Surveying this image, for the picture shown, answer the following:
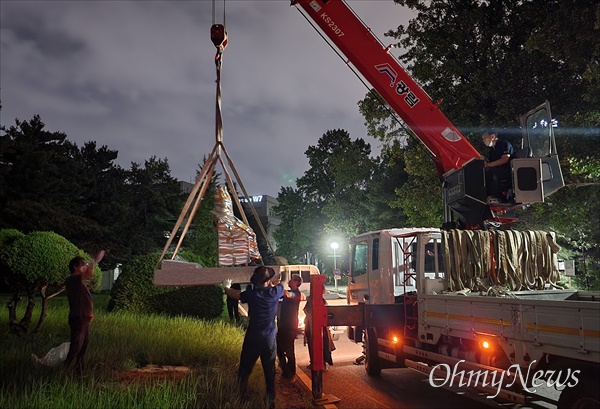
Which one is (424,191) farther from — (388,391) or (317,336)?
(317,336)

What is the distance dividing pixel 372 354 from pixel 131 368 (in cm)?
390

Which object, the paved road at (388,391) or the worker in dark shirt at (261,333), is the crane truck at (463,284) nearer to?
the paved road at (388,391)

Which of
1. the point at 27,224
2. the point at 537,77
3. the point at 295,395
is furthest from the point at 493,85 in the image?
the point at 27,224

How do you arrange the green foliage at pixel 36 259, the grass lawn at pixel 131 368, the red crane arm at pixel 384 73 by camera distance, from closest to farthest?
the grass lawn at pixel 131 368 < the red crane arm at pixel 384 73 < the green foliage at pixel 36 259

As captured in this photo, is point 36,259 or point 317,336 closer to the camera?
point 317,336

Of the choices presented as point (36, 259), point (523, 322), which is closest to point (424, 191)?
point (36, 259)

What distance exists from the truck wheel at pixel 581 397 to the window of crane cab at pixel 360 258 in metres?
4.77

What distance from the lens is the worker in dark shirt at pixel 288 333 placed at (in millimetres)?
8109

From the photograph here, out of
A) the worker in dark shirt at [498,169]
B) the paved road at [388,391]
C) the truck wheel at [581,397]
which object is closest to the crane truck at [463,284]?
the truck wheel at [581,397]

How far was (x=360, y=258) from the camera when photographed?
9641 mm

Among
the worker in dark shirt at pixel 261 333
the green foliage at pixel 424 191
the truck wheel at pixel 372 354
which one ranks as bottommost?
the truck wheel at pixel 372 354

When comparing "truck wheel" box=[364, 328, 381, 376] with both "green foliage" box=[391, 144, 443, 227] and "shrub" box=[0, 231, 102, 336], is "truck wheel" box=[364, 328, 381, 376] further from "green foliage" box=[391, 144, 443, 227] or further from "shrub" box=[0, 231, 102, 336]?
"green foliage" box=[391, 144, 443, 227]

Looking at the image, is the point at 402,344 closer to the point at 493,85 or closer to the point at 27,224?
the point at 493,85

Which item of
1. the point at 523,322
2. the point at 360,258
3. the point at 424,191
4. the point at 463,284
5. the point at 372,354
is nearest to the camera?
the point at 523,322
